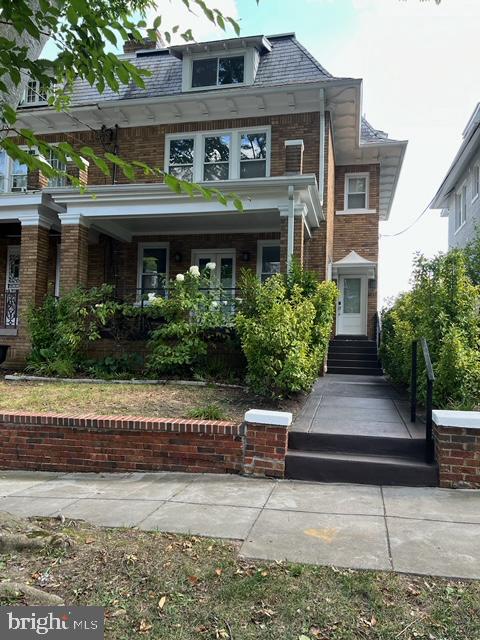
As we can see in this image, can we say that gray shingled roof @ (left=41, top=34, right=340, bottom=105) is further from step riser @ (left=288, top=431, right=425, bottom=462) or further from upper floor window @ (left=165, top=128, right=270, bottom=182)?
step riser @ (left=288, top=431, right=425, bottom=462)

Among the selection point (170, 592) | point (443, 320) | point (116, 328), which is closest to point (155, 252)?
point (116, 328)

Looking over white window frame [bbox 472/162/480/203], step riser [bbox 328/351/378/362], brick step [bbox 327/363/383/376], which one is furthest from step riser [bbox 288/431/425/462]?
white window frame [bbox 472/162/480/203]

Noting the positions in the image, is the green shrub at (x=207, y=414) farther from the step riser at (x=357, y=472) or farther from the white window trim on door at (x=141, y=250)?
the white window trim on door at (x=141, y=250)

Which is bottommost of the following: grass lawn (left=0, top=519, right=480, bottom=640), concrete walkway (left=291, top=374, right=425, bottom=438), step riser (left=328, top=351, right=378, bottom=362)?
grass lawn (left=0, top=519, right=480, bottom=640)

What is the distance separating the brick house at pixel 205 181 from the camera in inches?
436

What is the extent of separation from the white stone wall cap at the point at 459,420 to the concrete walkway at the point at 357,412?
61 centimetres

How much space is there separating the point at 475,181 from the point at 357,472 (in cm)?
1404

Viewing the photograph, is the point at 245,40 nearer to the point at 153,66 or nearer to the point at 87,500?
the point at 153,66

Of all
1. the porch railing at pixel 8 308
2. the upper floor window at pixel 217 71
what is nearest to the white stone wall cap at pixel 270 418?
the porch railing at pixel 8 308

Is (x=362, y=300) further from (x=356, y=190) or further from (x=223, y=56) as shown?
(x=223, y=56)

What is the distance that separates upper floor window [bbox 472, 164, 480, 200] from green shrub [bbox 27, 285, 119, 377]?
39.6ft

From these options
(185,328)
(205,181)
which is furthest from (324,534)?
(205,181)

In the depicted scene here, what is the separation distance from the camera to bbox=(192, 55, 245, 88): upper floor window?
13.0 meters

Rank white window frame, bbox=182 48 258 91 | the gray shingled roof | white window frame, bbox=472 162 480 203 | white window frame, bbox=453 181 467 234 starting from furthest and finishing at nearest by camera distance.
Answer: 1. white window frame, bbox=453 181 467 234
2. white window frame, bbox=472 162 480 203
3. white window frame, bbox=182 48 258 91
4. the gray shingled roof
